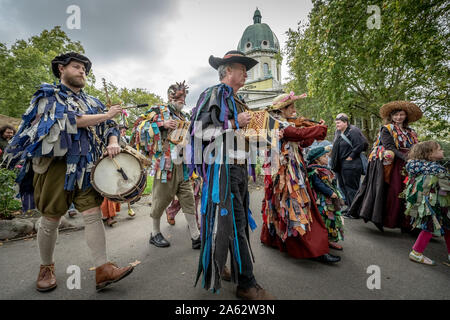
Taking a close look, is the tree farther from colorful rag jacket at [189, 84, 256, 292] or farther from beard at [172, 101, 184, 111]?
colorful rag jacket at [189, 84, 256, 292]

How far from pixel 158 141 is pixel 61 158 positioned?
1183mm

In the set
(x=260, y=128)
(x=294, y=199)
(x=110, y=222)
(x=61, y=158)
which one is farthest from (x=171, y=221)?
(x=260, y=128)

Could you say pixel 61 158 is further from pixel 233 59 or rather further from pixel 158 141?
pixel 233 59

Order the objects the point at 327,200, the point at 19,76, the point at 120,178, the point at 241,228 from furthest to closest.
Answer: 1. the point at 19,76
2. the point at 327,200
3. the point at 120,178
4. the point at 241,228

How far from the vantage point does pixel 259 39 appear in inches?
1385

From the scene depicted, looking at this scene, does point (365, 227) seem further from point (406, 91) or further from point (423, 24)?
point (406, 91)

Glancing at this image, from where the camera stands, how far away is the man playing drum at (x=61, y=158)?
1.82 metres

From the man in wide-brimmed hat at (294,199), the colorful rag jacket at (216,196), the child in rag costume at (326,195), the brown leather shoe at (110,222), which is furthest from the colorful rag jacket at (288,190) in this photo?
the brown leather shoe at (110,222)

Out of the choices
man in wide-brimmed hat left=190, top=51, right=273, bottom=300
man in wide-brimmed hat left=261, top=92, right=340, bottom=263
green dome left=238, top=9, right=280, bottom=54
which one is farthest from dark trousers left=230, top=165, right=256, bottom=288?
green dome left=238, top=9, right=280, bottom=54

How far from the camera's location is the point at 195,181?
3.91 metres

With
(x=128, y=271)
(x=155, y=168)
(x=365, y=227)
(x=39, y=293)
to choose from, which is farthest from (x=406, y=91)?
(x=39, y=293)

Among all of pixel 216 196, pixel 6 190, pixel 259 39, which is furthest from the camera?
pixel 259 39

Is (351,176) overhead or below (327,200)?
overhead

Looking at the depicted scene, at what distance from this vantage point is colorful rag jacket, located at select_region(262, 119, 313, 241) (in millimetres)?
2379
